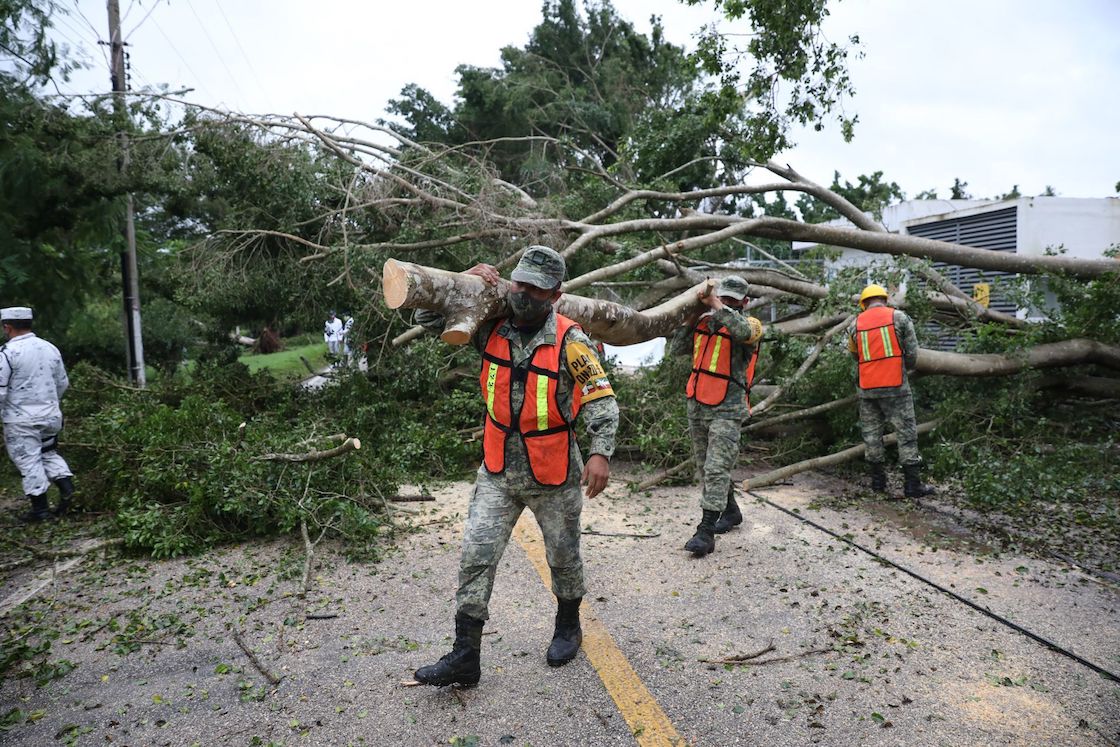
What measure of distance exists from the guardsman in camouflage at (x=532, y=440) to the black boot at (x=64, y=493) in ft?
15.1

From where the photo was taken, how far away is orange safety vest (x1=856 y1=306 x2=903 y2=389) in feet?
21.6

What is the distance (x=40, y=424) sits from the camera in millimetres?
6137

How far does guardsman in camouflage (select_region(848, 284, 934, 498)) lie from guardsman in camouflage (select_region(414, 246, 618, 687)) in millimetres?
4182

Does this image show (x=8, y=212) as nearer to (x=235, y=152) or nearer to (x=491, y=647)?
(x=235, y=152)

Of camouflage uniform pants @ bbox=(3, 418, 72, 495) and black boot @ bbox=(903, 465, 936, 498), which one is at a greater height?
camouflage uniform pants @ bbox=(3, 418, 72, 495)

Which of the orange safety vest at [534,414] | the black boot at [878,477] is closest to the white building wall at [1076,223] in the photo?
the black boot at [878,477]

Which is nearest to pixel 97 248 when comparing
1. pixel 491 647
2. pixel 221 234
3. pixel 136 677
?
pixel 221 234

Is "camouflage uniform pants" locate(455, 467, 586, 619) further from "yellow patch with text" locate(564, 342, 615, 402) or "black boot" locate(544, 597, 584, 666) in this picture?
"yellow patch with text" locate(564, 342, 615, 402)

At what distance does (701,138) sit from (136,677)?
960cm

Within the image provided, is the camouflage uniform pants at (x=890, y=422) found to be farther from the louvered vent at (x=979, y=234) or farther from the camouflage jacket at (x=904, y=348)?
the louvered vent at (x=979, y=234)

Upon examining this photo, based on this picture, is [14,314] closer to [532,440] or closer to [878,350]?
[532,440]

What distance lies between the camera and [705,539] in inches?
198

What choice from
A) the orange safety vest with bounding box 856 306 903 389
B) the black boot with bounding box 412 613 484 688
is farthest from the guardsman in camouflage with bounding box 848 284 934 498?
the black boot with bounding box 412 613 484 688

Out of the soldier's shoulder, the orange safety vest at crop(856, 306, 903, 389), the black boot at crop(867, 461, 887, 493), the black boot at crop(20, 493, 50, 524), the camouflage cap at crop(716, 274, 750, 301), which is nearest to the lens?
the soldier's shoulder
